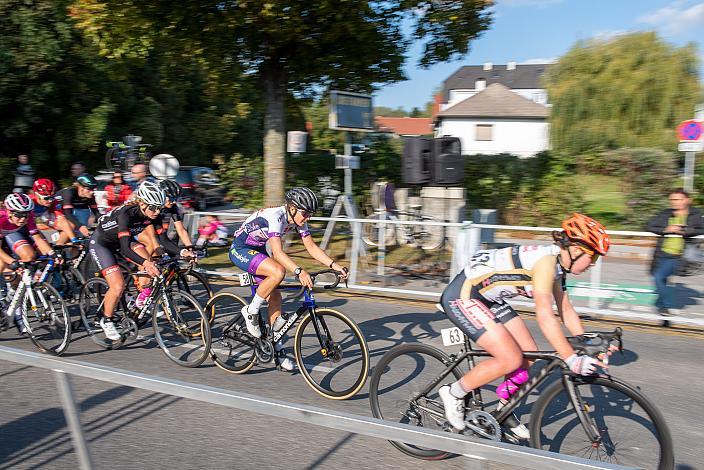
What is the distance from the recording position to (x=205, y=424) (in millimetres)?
3104

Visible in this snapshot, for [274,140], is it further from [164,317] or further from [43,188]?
[164,317]

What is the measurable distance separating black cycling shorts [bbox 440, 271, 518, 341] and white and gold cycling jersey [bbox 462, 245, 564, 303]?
4 cm

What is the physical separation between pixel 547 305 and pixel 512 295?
42 cm

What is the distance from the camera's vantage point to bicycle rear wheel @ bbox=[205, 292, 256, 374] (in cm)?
618

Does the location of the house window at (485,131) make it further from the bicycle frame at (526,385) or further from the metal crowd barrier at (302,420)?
the metal crowd barrier at (302,420)

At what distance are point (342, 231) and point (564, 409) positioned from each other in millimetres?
7678

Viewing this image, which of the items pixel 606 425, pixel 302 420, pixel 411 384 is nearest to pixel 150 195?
pixel 411 384

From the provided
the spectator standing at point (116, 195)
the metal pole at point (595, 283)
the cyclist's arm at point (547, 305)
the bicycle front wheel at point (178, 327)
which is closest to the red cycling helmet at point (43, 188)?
the spectator standing at point (116, 195)

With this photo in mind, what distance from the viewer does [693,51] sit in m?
28.0

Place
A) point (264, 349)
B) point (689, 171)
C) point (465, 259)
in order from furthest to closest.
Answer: point (689, 171)
point (465, 259)
point (264, 349)

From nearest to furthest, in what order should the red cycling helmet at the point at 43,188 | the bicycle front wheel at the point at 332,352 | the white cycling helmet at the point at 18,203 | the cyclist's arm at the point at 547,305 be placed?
the cyclist's arm at the point at 547,305, the bicycle front wheel at the point at 332,352, the white cycling helmet at the point at 18,203, the red cycling helmet at the point at 43,188

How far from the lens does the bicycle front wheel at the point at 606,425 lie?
3467mm

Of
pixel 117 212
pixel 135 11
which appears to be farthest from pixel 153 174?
pixel 117 212

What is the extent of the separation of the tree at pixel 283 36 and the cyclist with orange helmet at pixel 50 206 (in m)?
4.50
